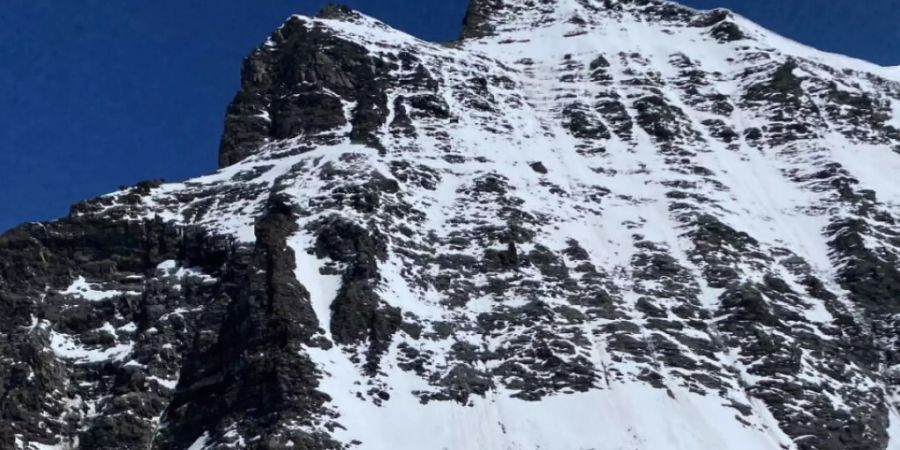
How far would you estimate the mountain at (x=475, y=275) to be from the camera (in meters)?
81.2

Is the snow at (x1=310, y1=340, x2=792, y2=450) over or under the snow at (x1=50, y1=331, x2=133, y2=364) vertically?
under

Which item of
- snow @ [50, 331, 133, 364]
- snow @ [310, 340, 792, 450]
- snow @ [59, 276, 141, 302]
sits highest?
snow @ [59, 276, 141, 302]

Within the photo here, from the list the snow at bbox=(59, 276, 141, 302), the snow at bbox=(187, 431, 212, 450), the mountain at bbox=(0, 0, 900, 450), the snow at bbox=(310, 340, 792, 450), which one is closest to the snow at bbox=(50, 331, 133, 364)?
the mountain at bbox=(0, 0, 900, 450)

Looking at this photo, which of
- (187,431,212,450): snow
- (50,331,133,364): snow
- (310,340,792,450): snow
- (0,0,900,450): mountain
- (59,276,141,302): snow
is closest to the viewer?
(187,431,212,450): snow

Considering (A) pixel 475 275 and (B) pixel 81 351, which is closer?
(B) pixel 81 351

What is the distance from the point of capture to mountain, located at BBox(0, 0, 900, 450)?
81188 millimetres

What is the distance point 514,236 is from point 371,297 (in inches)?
593

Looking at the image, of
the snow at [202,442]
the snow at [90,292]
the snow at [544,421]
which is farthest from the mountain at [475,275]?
the snow at [202,442]

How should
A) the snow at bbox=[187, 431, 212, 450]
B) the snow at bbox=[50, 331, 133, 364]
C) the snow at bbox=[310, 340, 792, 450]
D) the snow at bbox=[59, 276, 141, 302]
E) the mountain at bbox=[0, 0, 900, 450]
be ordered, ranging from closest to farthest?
1. the snow at bbox=[187, 431, 212, 450]
2. the snow at bbox=[310, 340, 792, 450]
3. the mountain at bbox=[0, 0, 900, 450]
4. the snow at bbox=[50, 331, 133, 364]
5. the snow at bbox=[59, 276, 141, 302]

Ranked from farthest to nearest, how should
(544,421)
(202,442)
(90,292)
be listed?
(90,292)
(544,421)
(202,442)

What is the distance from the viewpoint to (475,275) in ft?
310

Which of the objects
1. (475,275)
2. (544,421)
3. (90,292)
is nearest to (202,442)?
(90,292)

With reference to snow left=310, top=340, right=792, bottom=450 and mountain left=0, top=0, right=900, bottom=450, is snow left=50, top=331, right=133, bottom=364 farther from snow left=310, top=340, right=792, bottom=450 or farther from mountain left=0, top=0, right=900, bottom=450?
snow left=310, top=340, right=792, bottom=450

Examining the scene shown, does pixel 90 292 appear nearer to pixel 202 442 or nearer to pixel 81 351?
pixel 81 351
